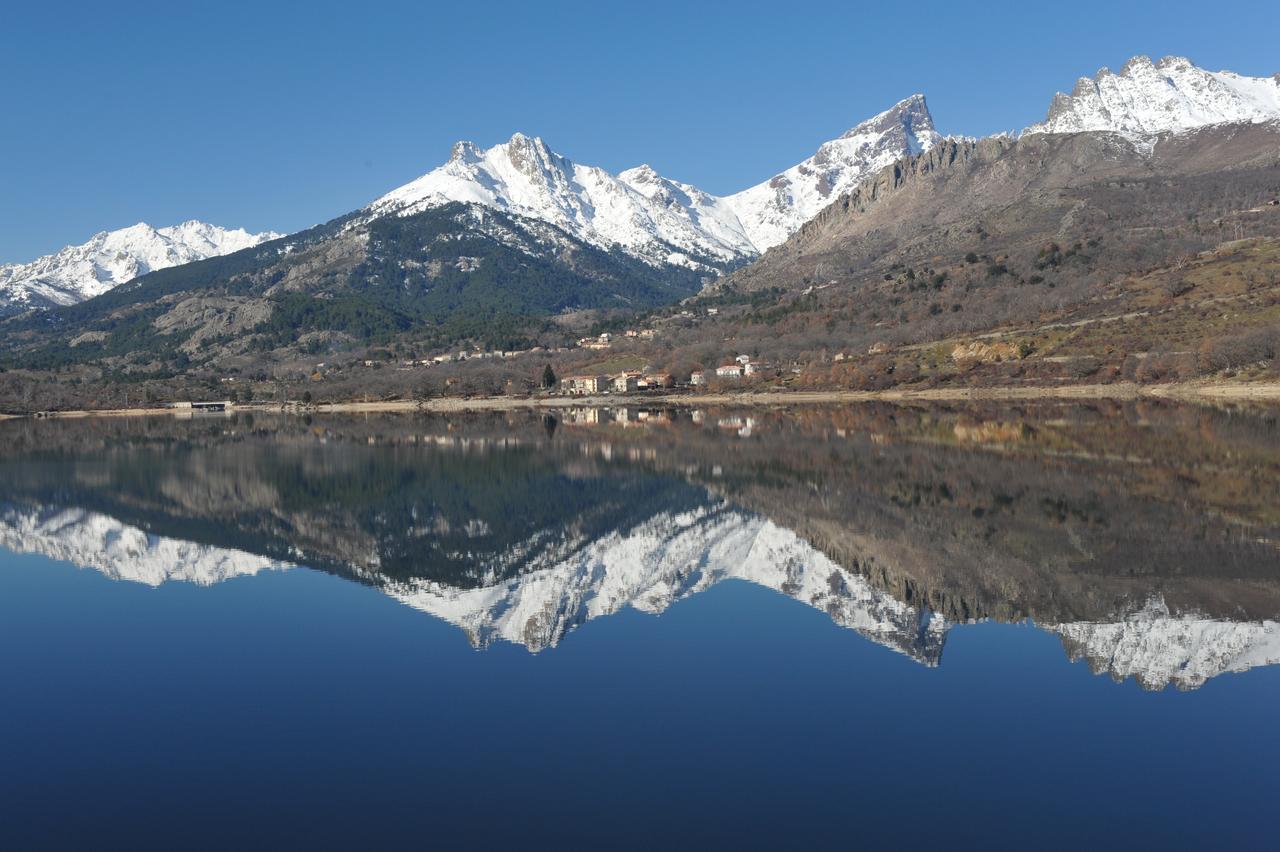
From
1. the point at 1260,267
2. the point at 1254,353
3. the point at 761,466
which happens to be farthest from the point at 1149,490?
the point at 1260,267

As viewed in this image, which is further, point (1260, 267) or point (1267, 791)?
point (1260, 267)

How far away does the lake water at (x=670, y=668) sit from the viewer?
1202 cm

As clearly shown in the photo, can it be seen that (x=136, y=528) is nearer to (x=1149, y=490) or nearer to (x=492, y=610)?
(x=492, y=610)

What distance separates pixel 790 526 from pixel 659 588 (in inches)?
409

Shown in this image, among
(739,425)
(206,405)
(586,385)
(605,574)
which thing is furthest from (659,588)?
(206,405)

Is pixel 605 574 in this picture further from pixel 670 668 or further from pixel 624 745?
pixel 624 745

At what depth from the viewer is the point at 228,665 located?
19219 mm

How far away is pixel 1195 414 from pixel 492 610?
59642 millimetres

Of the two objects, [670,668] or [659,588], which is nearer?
[670,668]

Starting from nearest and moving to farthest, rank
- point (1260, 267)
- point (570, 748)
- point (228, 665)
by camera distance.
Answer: point (570, 748) < point (228, 665) < point (1260, 267)

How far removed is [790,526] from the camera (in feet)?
112

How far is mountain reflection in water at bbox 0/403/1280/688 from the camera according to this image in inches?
832

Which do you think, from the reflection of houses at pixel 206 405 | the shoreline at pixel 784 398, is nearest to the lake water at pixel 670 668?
the shoreline at pixel 784 398

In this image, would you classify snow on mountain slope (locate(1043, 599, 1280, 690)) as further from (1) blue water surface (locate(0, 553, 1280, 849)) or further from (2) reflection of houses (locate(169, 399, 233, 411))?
(2) reflection of houses (locate(169, 399, 233, 411))
